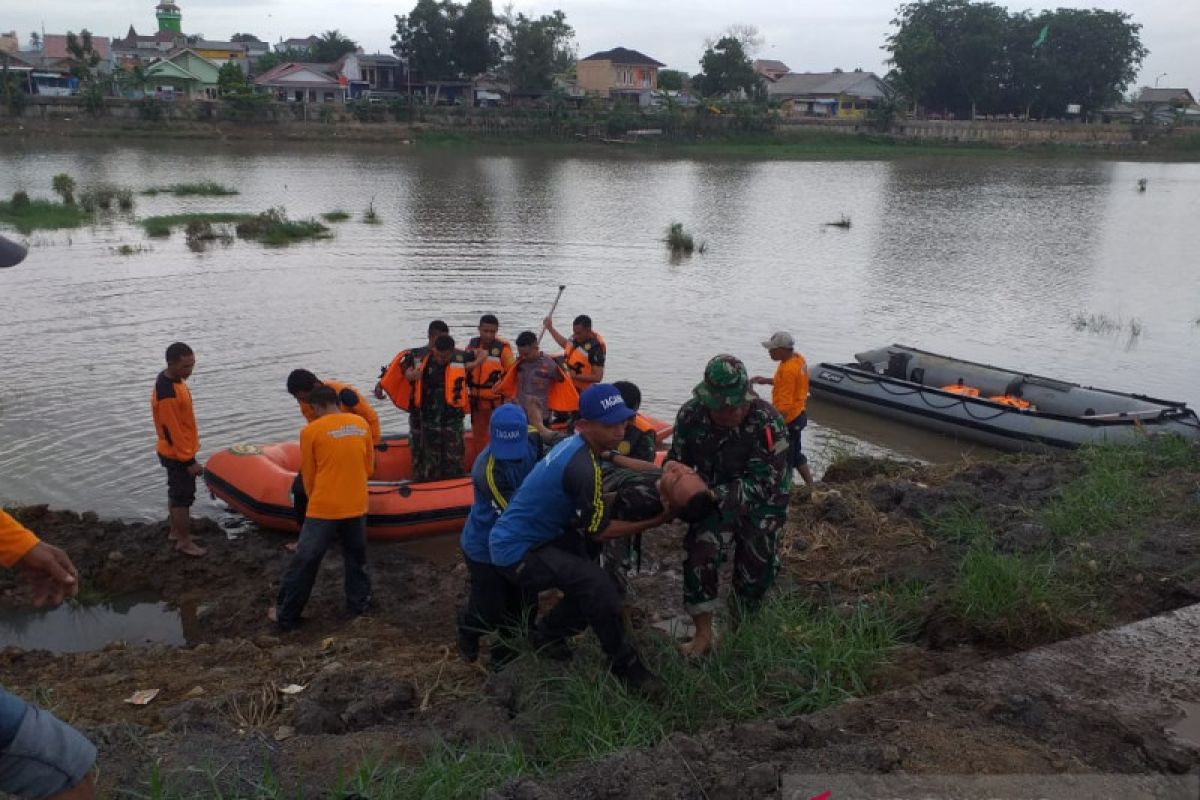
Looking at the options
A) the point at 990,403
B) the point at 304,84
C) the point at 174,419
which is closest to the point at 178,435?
the point at 174,419

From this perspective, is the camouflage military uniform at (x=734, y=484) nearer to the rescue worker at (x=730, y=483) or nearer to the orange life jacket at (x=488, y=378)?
the rescue worker at (x=730, y=483)

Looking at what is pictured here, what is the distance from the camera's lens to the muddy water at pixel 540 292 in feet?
37.1

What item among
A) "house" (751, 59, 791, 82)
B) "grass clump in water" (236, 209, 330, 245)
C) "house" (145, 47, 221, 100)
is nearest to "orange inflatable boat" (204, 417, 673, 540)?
"grass clump in water" (236, 209, 330, 245)

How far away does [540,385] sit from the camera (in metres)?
8.28

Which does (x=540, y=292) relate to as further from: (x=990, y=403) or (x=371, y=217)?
(x=371, y=217)

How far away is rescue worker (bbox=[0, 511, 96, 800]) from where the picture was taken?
2.75m

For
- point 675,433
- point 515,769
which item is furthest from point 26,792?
point 675,433

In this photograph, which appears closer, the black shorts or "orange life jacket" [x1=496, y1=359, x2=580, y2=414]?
the black shorts

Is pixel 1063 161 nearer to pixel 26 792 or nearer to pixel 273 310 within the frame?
pixel 273 310

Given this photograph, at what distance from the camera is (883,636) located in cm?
450

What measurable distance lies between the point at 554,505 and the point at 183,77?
67.6 metres

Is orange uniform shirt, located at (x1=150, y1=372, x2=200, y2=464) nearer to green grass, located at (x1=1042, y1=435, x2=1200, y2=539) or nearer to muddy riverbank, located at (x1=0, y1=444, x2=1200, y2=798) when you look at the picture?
muddy riverbank, located at (x1=0, y1=444, x2=1200, y2=798)

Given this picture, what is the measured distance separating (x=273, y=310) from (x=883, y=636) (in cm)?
1333

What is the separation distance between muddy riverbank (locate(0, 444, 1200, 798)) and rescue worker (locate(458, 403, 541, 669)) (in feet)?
0.79
